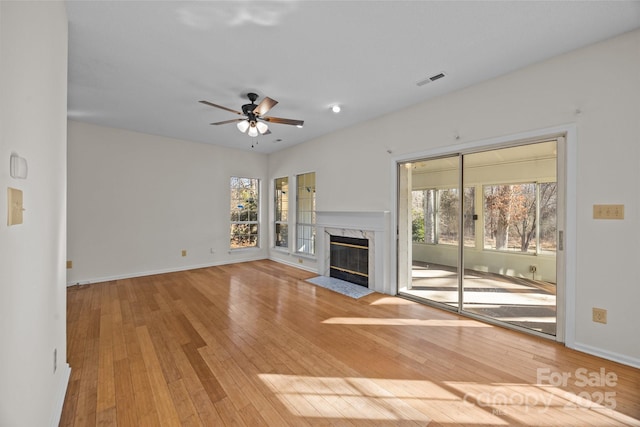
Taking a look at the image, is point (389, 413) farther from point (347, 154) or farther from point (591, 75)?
point (347, 154)

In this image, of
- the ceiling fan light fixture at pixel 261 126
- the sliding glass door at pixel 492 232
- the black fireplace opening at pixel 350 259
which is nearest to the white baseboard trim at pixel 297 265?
the black fireplace opening at pixel 350 259

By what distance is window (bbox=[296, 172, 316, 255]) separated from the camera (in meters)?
5.62

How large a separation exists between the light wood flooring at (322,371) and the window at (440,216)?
1011 millimetres

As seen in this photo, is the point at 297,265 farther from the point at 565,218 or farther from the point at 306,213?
the point at 565,218

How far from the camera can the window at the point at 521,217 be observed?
2.78 meters

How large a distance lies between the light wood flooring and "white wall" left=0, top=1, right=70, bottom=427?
48 centimetres

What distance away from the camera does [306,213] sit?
5.83 meters

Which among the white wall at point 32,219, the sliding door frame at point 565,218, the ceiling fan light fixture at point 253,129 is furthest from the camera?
the ceiling fan light fixture at point 253,129

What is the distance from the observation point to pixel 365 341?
2.55m

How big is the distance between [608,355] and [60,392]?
4.28 meters

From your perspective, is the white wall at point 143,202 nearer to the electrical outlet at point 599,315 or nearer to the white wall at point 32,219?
the white wall at point 32,219

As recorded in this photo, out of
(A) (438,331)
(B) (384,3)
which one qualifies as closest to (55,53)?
(B) (384,3)

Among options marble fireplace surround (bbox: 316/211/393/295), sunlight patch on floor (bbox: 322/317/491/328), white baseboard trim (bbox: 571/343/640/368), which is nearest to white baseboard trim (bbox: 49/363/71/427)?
sunlight patch on floor (bbox: 322/317/491/328)

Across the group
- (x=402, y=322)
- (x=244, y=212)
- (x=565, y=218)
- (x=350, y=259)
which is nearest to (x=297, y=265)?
(x=350, y=259)
